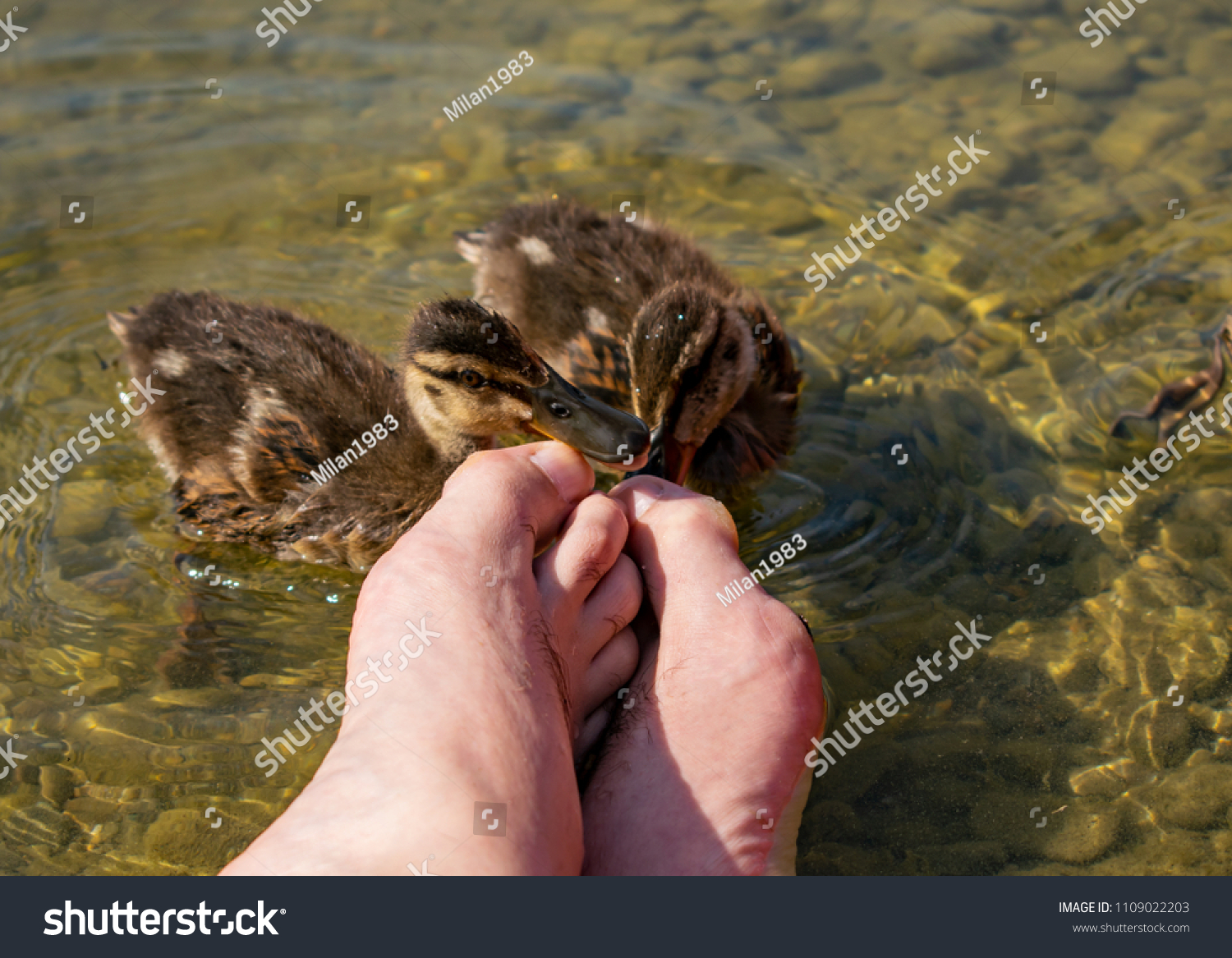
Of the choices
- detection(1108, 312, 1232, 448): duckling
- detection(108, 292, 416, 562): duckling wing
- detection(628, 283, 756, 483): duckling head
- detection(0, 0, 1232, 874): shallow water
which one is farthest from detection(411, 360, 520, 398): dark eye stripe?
detection(1108, 312, 1232, 448): duckling

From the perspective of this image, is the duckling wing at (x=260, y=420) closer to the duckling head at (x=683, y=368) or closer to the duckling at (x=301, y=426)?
the duckling at (x=301, y=426)

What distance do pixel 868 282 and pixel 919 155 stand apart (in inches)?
42.2

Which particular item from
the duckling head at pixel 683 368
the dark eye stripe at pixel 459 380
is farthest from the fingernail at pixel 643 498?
the dark eye stripe at pixel 459 380

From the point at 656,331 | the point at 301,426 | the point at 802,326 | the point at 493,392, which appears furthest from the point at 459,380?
the point at 802,326

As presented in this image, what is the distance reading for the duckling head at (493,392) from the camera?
10.3 feet

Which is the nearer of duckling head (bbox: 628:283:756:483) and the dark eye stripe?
the dark eye stripe

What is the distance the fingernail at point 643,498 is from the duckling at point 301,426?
456mm

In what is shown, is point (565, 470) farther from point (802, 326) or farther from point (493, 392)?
point (802, 326)

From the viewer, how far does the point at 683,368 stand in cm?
358

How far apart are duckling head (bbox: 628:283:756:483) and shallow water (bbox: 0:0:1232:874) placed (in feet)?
1.30

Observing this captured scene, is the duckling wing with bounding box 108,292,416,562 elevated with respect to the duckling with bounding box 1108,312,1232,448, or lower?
elevated

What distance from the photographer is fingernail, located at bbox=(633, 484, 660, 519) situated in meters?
3.07

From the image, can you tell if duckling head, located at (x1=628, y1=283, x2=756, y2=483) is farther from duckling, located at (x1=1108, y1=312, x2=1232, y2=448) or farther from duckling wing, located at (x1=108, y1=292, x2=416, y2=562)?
duckling, located at (x1=1108, y1=312, x2=1232, y2=448)
